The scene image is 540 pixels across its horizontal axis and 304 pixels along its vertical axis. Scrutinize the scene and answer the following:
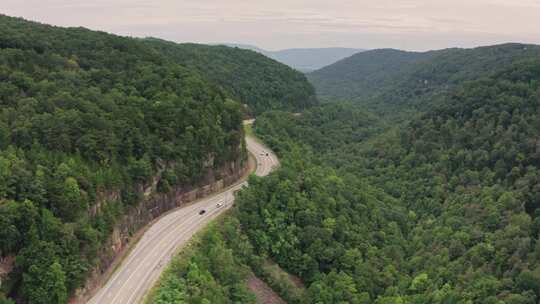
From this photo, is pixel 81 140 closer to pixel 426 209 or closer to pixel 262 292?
pixel 262 292

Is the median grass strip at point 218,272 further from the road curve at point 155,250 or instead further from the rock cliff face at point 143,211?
the rock cliff face at point 143,211

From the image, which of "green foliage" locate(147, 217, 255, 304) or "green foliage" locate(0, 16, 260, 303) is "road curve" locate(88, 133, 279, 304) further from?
"green foliage" locate(0, 16, 260, 303)

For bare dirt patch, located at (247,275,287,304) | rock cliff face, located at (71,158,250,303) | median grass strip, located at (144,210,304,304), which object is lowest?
bare dirt patch, located at (247,275,287,304)

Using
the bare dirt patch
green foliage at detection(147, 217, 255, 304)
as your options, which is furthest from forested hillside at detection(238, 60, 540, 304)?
green foliage at detection(147, 217, 255, 304)

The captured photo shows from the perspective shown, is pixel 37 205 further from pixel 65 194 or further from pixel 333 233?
pixel 333 233

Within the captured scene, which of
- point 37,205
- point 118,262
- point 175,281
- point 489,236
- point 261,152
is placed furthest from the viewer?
point 261,152

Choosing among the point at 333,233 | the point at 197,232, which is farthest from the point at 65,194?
the point at 333,233
